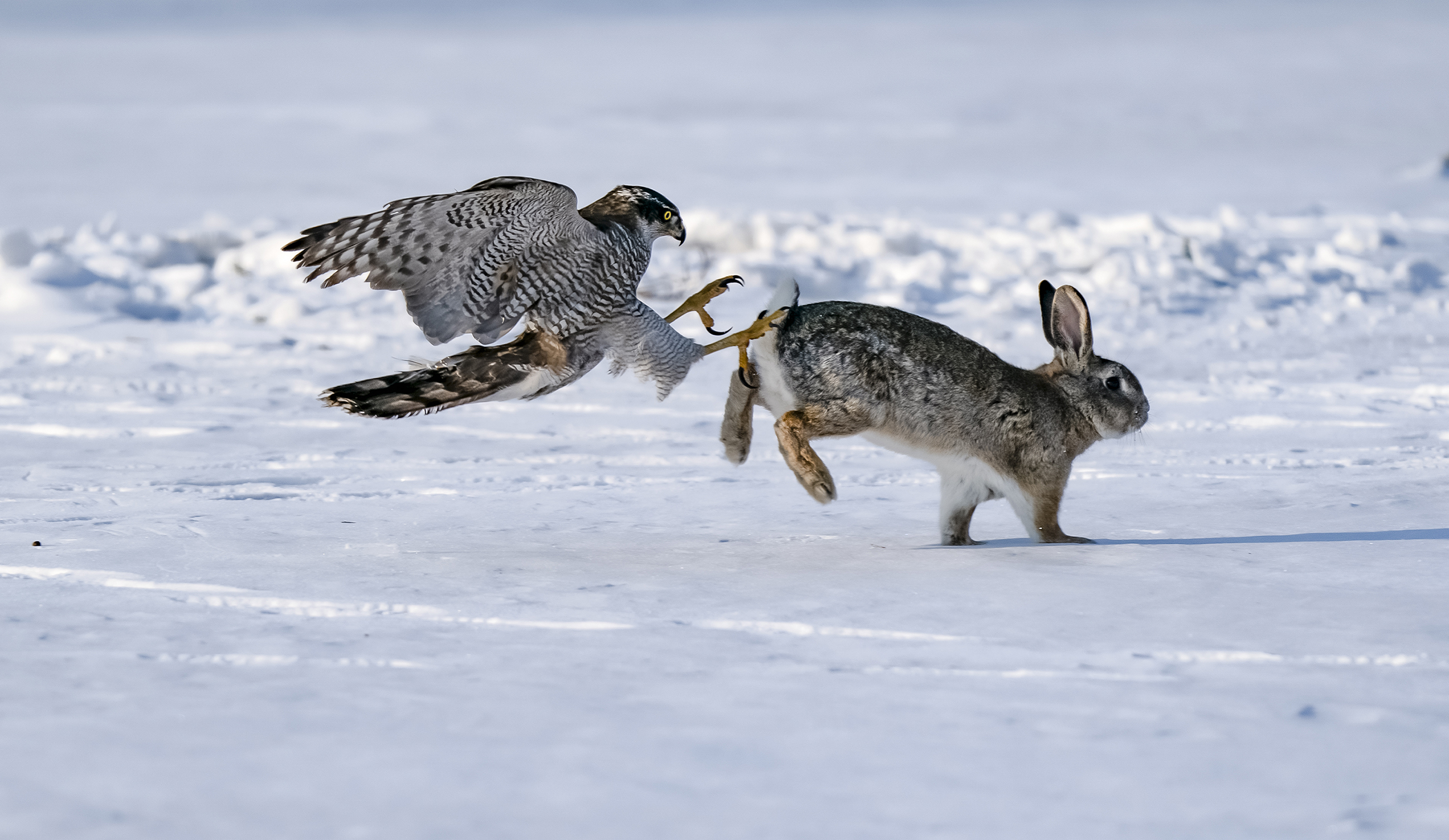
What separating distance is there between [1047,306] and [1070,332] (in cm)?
15

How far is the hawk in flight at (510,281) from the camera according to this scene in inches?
219

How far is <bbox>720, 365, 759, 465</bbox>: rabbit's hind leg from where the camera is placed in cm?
620

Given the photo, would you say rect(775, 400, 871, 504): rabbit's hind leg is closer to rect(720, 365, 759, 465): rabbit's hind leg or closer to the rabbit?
the rabbit

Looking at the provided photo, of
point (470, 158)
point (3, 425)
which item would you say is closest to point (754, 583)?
point (3, 425)

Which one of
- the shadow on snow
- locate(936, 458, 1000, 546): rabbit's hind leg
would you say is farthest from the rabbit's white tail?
the shadow on snow

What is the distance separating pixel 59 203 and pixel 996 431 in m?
15.6

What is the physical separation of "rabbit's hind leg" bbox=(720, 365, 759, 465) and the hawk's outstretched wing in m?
0.87

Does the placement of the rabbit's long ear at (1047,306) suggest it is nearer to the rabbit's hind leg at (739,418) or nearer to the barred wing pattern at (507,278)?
the rabbit's hind leg at (739,418)

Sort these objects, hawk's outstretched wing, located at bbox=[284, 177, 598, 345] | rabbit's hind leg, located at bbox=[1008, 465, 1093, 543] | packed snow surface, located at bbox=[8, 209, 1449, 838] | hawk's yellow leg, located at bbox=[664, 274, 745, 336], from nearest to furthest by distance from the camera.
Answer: packed snow surface, located at bbox=[8, 209, 1449, 838] < hawk's outstretched wing, located at bbox=[284, 177, 598, 345] < rabbit's hind leg, located at bbox=[1008, 465, 1093, 543] < hawk's yellow leg, located at bbox=[664, 274, 745, 336]

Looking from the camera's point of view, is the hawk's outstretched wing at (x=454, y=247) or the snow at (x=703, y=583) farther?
the hawk's outstretched wing at (x=454, y=247)

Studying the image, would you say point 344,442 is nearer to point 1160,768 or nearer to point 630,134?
point 1160,768

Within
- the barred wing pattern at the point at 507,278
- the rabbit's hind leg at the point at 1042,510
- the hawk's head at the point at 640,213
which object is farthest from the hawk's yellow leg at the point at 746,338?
the rabbit's hind leg at the point at 1042,510

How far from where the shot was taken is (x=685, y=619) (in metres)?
4.89

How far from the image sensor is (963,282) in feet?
44.0
